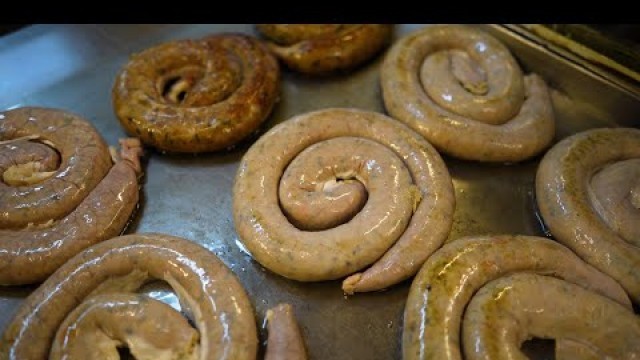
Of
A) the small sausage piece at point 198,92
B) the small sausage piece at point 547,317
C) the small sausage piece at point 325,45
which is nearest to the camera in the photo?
the small sausage piece at point 547,317

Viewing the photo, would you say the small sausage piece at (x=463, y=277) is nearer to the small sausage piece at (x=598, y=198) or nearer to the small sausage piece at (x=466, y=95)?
the small sausage piece at (x=598, y=198)

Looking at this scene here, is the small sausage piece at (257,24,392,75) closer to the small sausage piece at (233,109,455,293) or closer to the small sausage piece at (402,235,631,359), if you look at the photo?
the small sausage piece at (233,109,455,293)

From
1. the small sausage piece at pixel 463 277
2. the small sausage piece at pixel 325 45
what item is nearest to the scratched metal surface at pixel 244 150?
the small sausage piece at pixel 325 45

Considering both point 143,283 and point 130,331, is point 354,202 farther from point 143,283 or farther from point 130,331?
point 130,331

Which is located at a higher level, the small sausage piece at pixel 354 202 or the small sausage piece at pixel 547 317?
the small sausage piece at pixel 354 202

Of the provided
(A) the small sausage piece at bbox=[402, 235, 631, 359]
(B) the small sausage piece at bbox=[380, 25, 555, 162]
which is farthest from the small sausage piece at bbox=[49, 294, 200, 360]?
(B) the small sausage piece at bbox=[380, 25, 555, 162]

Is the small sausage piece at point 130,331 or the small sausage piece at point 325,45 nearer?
the small sausage piece at point 130,331

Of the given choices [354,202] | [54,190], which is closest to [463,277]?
[354,202]

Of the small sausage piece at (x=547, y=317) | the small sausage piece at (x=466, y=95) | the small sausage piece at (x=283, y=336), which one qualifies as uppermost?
the small sausage piece at (x=466, y=95)
